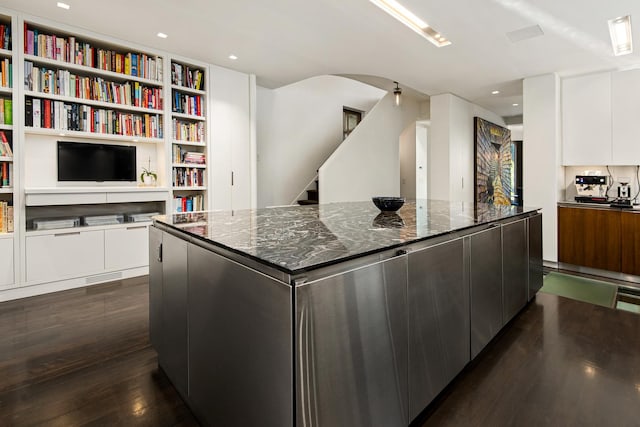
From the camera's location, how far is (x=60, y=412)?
1.62 m

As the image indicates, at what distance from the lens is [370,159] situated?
6.50 meters

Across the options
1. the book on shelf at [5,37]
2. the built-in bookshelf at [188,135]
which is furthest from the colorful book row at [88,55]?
the built-in bookshelf at [188,135]

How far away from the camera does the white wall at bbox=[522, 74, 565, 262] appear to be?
484 cm

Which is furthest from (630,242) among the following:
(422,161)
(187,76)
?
(187,76)

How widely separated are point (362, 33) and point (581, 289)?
143 inches

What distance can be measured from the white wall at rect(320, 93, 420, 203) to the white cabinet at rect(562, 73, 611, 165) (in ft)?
9.45

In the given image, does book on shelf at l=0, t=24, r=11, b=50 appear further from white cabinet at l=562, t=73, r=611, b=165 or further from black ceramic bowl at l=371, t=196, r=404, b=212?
white cabinet at l=562, t=73, r=611, b=165

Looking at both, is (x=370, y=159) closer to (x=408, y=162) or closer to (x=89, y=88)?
(x=408, y=162)

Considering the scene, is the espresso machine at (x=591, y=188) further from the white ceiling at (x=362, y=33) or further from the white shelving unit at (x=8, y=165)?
the white shelving unit at (x=8, y=165)

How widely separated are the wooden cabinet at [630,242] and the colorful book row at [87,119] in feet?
19.2

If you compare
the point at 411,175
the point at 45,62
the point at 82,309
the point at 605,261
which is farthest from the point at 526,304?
the point at 411,175

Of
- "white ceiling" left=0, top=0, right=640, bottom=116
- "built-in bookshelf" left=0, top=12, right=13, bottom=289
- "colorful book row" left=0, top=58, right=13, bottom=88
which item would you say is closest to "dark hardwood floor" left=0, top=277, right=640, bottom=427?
"built-in bookshelf" left=0, top=12, right=13, bottom=289

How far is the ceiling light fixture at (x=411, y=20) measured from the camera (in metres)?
3.04

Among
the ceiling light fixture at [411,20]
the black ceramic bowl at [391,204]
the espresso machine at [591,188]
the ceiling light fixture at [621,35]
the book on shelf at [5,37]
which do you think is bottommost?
the black ceramic bowl at [391,204]
